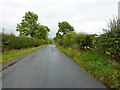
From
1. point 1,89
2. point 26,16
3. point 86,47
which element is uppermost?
point 26,16

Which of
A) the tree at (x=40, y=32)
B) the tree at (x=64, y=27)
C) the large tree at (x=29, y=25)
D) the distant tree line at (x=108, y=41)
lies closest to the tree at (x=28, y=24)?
the large tree at (x=29, y=25)

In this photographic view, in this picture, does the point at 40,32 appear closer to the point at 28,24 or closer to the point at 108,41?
the point at 28,24

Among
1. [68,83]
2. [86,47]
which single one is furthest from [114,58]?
[86,47]

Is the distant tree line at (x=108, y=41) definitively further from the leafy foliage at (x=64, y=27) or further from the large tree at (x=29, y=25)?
the leafy foliage at (x=64, y=27)

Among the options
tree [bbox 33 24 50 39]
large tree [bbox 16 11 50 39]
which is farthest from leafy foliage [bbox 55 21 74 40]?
large tree [bbox 16 11 50 39]

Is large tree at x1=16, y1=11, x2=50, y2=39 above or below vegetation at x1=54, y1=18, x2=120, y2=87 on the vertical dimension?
above

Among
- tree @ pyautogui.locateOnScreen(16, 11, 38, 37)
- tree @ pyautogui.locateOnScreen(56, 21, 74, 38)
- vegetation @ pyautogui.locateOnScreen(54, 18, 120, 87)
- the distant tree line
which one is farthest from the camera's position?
tree @ pyautogui.locateOnScreen(56, 21, 74, 38)

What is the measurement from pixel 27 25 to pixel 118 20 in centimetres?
3035

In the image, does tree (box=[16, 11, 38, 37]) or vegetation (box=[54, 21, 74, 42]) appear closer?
tree (box=[16, 11, 38, 37])

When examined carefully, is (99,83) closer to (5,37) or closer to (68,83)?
(68,83)

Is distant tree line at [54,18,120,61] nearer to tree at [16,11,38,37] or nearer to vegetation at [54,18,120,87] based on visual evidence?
vegetation at [54,18,120,87]

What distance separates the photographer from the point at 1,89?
3.31 metres

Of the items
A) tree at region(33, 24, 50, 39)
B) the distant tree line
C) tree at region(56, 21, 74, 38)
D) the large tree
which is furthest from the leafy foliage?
the distant tree line

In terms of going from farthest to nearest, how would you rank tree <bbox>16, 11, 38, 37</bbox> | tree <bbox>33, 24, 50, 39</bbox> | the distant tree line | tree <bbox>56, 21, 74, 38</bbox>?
tree <bbox>56, 21, 74, 38</bbox> < tree <bbox>33, 24, 50, 39</bbox> < tree <bbox>16, 11, 38, 37</bbox> < the distant tree line
